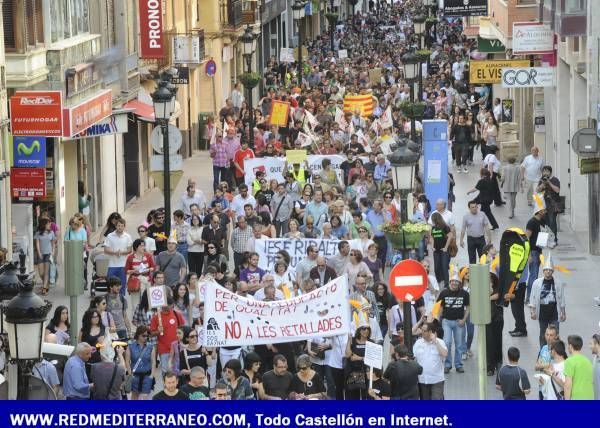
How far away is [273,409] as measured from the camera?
36.8 feet

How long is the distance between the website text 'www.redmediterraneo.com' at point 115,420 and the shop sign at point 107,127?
20.9 meters

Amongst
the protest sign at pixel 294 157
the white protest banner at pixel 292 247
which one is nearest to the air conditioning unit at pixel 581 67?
the protest sign at pixel 294 157

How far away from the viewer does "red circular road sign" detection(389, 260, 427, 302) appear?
20.9m

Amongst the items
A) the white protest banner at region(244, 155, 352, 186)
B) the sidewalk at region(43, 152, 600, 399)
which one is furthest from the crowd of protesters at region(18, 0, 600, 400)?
the white protest banner at region(244, 155, 352, 186)

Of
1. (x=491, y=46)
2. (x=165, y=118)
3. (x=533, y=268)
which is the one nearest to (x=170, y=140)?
(x=165, y=118)

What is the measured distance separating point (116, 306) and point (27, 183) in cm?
704

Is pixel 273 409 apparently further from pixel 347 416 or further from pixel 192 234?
pixel 192 234

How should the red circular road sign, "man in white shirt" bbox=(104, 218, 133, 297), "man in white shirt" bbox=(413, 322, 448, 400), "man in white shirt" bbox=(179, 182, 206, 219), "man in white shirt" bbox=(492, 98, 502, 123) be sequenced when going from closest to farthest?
1. "man in white shirt" bbox=(413, 322, 448, 400)
2. the red circular road sign
3. "man in white shirt" bbox=(104, 218, 133, 297)
4. "man in white shirt" bbox=(179, 182, 206, 219)
5. "man in white shirt" bbox=(492, 98, 502, 123)

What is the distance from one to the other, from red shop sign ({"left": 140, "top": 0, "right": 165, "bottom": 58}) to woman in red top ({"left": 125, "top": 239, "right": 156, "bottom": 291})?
17.6 metres

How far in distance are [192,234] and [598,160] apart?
7.76 m

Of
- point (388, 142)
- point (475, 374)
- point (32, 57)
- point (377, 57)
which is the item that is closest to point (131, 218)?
point (388, 142)

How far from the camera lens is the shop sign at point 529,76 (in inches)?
1519

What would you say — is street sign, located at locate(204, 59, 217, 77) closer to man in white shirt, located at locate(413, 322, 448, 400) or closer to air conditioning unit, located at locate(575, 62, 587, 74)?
air conditioning unit, located at locate(575, 62, 587, 74)

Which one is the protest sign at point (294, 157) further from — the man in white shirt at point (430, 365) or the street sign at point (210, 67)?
the street sign at point (210, 67)
